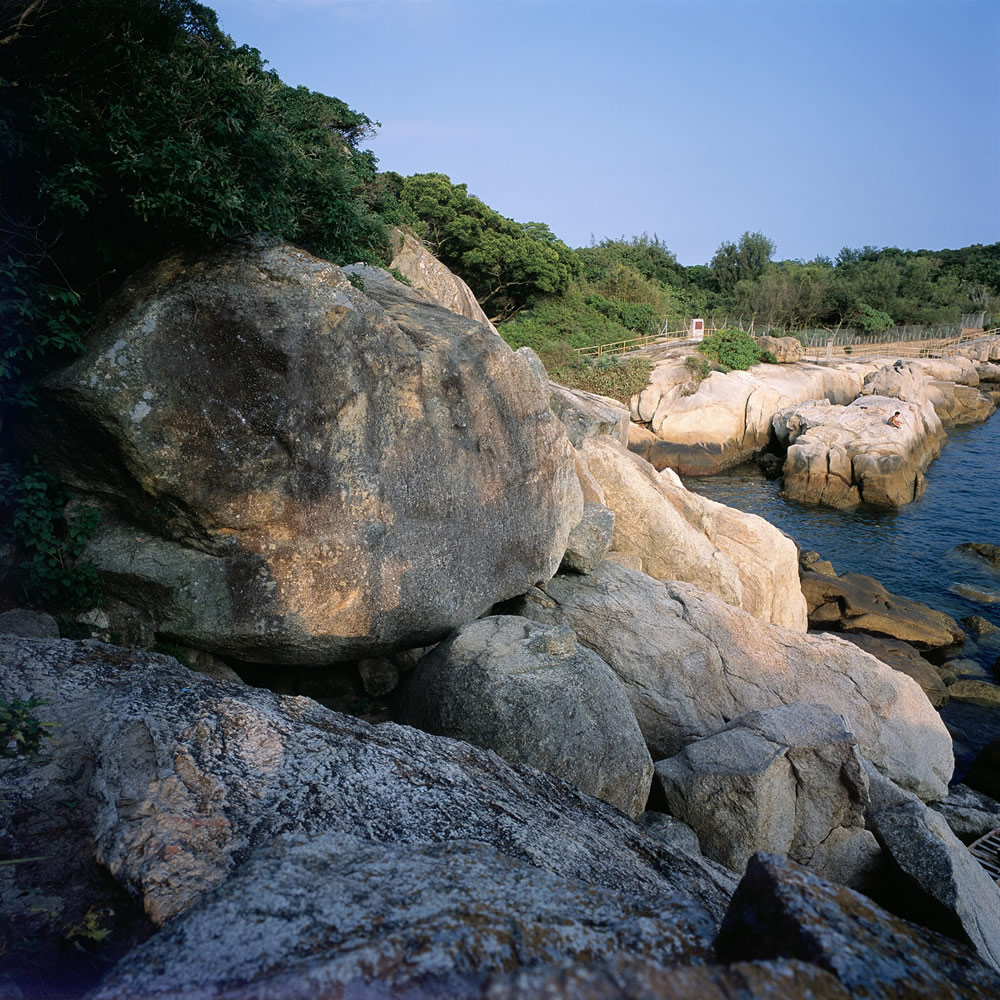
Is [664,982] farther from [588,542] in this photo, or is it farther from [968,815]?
[968,815]

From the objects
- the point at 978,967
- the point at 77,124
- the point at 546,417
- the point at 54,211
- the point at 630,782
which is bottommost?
the point at 630,782

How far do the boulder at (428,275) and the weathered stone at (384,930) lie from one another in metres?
18.7

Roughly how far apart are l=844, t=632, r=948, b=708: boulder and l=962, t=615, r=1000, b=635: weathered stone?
2.89 m

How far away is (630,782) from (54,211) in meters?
8.49

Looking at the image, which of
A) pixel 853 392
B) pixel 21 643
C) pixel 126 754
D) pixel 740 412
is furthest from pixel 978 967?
pixel 853 392

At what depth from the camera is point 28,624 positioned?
716cm

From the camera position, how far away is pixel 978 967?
252cm

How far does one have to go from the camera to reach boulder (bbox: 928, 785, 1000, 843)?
11.8 m

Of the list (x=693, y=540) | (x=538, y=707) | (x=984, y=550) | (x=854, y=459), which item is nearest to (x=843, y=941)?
(x=538, y=707)

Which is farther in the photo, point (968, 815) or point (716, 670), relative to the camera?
point (968, 815)

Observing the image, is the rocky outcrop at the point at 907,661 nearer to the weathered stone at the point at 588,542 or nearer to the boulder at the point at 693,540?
the boulder at the point at 693,540

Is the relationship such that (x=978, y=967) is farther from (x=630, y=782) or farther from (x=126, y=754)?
(x=630, y=782)

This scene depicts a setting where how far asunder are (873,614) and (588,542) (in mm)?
12341

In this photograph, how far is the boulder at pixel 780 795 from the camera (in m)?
8.43
